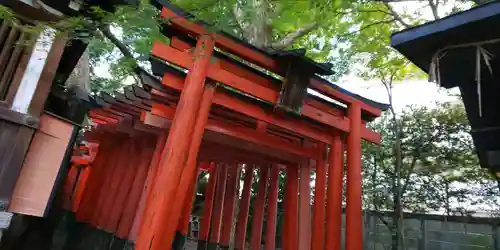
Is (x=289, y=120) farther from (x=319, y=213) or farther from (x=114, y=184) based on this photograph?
(x=114, y=184)

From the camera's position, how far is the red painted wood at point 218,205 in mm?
9703

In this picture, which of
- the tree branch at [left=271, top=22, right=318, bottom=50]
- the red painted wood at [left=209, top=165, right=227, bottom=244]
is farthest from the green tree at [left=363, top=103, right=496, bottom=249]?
the red painted wood at [left=209, top=165, right=227, bottom=244]

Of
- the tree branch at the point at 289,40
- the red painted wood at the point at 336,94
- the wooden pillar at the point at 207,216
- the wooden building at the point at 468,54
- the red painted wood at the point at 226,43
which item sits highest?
the tree branch at the point at 289,40

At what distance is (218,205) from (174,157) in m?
6.23

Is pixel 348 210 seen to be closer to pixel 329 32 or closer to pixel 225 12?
pixel 225 12

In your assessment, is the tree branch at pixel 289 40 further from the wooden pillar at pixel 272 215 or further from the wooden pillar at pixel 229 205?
the wooden pillar at pixel 229 205

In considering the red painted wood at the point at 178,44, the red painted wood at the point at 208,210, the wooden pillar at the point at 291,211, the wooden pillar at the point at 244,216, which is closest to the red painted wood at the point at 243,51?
the red painted wood at the point at 178,44

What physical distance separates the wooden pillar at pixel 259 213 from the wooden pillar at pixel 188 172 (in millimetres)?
4898

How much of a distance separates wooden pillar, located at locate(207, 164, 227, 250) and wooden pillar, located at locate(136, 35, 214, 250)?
18.4 ft

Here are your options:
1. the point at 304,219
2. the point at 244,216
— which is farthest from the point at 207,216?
the point at 304,219

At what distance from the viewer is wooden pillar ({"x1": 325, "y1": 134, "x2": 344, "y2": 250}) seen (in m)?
5.62

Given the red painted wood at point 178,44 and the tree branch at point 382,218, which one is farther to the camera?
the tree branch at point 382,218

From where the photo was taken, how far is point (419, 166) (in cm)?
1002

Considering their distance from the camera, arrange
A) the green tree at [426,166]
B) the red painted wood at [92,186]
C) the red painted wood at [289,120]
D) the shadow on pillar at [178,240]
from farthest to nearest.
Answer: the red painted wood at [92,186] → the green tree at [426,166] → the shadow on pillar at [178,240] → the red painted wood at [289,120]
